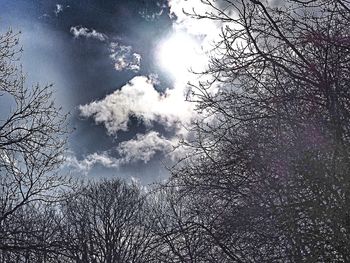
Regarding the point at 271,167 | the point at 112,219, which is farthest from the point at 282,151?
the point at 112,219

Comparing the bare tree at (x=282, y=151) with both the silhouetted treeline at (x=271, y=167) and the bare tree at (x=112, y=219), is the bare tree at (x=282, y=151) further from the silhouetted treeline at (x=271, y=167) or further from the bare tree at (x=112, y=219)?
the bare tree at (x=112, y=219)

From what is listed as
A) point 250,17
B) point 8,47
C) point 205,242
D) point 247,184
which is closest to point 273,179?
point 247,184

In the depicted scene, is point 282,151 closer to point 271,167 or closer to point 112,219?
point 271,167

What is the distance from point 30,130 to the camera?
7.54 metres

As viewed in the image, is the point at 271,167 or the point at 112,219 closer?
the point at 271,167

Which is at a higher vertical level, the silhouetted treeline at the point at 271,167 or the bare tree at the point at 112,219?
the bare tree at the point at 112,219

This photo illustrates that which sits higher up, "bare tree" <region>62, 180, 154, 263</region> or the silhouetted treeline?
"bare tree" <region>62, 180, 154, 263</region>

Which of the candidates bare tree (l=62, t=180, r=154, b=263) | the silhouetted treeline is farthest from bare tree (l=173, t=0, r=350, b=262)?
bare tree (l=62, t=180, r=154, b=263)

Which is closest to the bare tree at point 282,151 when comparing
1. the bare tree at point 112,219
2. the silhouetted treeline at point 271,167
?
the silhouetted treeline at point 271,167

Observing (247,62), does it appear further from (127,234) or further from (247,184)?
(127,234)

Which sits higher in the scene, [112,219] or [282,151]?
[112,219]

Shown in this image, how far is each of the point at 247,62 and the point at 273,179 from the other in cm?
131

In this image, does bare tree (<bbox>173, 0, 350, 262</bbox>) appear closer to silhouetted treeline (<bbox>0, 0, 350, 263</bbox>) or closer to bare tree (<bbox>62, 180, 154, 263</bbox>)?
silhouetted treeline (<bbox>0, 0, 350, 263</bbox>)

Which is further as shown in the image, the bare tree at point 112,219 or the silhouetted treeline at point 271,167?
the bare tree at point 112,219
